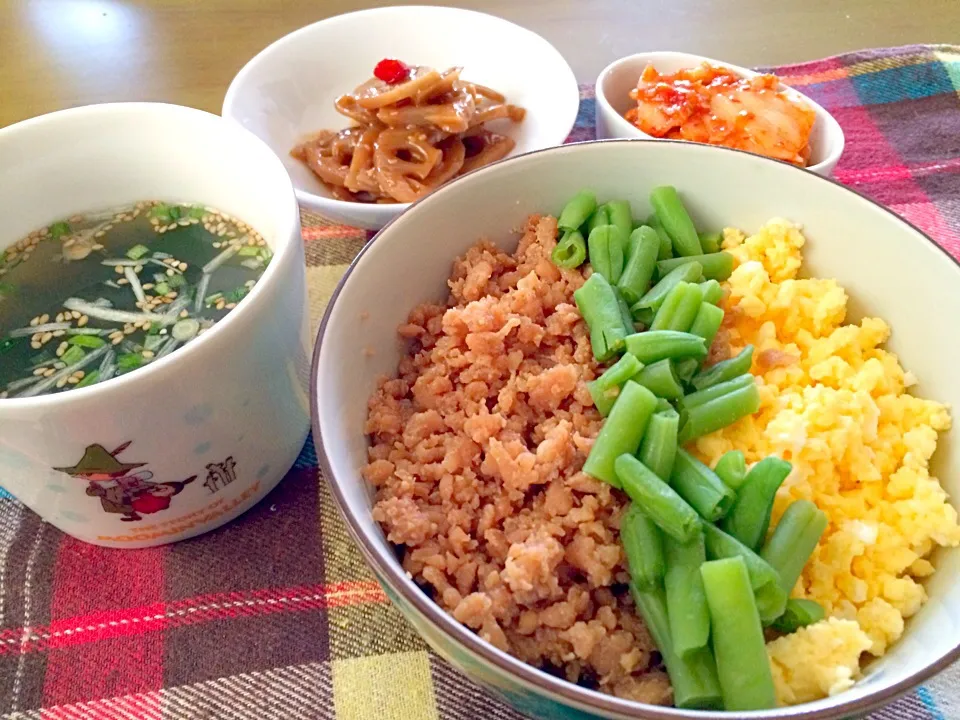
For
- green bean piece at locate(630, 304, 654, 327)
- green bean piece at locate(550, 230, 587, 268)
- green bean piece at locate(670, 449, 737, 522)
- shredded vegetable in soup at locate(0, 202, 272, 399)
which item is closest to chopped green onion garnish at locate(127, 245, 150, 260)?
→ shredded vegetable in soup at locate(0, 202, 272, 399)

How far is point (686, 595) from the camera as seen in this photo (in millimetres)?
813

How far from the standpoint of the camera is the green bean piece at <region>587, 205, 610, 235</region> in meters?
1.18

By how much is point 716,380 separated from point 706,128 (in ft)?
2.16

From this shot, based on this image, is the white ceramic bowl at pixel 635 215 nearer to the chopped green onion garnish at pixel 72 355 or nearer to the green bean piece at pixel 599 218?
the green bean piece at pixel 599 218

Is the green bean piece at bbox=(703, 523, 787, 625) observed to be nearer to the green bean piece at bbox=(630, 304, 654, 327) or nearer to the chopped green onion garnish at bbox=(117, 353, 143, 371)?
the green bean piece at bbox=(630, 304, 654, 327)

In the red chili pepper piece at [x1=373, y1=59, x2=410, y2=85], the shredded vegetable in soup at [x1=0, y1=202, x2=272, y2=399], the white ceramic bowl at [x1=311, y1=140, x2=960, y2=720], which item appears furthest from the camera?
the red chili pepper piece at [x1=373, y1=59, x2=410, y2=85]

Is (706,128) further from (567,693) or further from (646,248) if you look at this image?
(567,693)

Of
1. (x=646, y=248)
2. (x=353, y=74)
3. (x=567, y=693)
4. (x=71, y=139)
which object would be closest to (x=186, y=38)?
(x=353, y=74)

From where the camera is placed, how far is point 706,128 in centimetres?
146

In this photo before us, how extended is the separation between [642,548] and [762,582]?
13cm

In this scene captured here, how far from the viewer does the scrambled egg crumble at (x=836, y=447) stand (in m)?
0.85

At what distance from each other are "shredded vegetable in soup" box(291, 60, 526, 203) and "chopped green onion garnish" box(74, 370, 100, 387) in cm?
68

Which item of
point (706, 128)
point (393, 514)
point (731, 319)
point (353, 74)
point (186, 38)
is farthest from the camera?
point (186, 38)

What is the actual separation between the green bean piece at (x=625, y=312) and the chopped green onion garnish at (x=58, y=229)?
86cm
